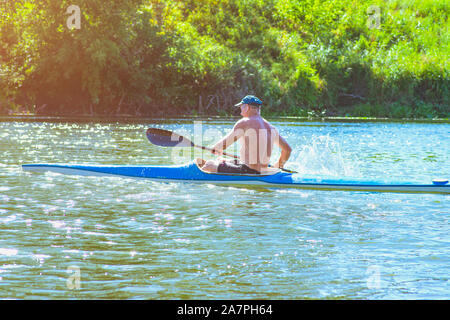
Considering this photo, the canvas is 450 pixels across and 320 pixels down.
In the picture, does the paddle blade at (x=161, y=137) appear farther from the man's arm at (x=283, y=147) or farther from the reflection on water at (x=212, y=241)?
the man's arm at (x=283, y=147)

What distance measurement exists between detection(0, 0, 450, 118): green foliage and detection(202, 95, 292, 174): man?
20.3 metres

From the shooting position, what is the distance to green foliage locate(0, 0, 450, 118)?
29844mm

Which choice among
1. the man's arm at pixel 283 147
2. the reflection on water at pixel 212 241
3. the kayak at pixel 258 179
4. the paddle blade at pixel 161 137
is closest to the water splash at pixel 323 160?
the reflection on water at pixel 212 241

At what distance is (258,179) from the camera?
9.27 m

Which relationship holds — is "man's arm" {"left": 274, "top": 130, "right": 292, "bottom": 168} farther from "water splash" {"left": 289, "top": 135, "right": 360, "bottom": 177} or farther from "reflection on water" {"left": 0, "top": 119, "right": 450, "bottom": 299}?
"water splash" {"left": 289, "top": 135, "right": 360, "bottom": 177}

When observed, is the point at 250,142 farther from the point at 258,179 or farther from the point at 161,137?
the point at 161,137

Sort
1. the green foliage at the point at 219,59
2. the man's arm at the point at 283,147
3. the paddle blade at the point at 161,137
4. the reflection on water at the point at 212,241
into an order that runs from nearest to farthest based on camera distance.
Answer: the reflection on water at the point at 212,241 → the man's arm at the point at 283,147 → the paddle blade at the point at 161,137 → the green foliage at the point at 219,59

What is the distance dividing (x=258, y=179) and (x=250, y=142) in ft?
2.09

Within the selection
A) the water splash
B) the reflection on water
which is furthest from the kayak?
the water splash

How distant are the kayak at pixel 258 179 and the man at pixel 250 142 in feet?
0.38

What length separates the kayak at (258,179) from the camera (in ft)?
29.0

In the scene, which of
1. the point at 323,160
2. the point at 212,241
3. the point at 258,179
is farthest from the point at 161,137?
the point at 323,160

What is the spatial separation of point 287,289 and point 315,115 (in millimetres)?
30221
